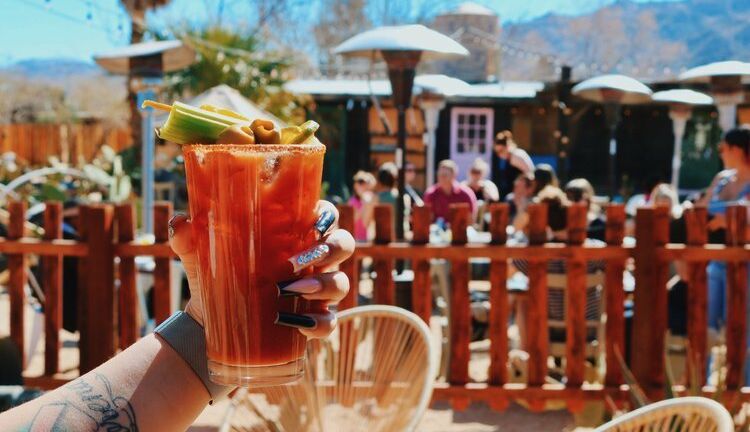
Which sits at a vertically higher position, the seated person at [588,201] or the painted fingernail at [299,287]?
the painted fingernail at [299,287]

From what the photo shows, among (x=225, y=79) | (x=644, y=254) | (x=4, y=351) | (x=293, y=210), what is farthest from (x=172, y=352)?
(x=225, y=79)

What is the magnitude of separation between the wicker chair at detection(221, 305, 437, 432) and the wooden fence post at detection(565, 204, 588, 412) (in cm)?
155

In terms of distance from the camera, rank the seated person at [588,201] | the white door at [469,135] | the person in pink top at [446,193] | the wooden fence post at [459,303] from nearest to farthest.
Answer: the wooden fence post at [459,303] → the seated person at [588,201] → the person in pink top at [446,193] → the white door at [469,135]

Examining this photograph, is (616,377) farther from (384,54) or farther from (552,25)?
(552,25)

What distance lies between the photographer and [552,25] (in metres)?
91.0

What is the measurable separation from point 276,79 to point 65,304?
11.4m

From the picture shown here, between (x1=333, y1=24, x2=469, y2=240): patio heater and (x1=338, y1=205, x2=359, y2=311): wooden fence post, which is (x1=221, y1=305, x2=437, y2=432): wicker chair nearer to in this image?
(x1=338, y1=205, x2=359, y2=311): wooden fence post

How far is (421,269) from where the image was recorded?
13.2 ft

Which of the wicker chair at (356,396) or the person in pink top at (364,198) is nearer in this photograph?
the wicker chair at (356,396)

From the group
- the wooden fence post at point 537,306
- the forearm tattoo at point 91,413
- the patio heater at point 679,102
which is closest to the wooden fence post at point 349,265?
the wooden fence post at point 537,306

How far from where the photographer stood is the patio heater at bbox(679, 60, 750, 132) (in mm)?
7973

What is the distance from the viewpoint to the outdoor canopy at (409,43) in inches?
223

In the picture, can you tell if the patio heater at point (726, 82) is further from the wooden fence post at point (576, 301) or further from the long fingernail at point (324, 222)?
the long fingernail at point (324, 222)

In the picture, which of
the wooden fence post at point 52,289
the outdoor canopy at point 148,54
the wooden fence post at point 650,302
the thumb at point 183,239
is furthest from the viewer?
the outdoor canopy at point 148,54
